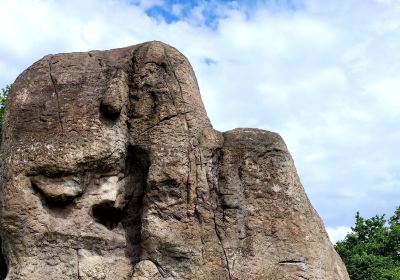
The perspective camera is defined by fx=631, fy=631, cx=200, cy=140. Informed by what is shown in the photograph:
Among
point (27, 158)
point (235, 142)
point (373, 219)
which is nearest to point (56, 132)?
point (27, 158)

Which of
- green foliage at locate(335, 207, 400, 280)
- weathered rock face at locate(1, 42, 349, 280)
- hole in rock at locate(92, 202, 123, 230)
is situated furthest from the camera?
green foliage at locate(335, 207, 400, 280)

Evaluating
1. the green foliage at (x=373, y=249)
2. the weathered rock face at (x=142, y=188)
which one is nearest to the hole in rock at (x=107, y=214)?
the weathered rock face at (x=142, y=188)

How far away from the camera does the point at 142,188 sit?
441 inches

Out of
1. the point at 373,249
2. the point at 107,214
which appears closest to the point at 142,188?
the point at 107,214

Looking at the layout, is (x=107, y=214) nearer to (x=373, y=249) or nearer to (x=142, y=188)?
(x=142, y=188)

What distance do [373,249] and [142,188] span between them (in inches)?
833

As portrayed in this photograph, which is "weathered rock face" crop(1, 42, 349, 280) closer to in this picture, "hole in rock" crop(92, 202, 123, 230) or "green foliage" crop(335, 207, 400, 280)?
"hole in rock" crop(92, 202, 123, 230)

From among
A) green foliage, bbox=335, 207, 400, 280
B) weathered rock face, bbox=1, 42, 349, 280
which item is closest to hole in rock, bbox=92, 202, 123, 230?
weathered rock face, bbox=1, 42, 349, 280

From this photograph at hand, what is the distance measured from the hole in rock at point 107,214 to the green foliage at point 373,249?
14905 mm

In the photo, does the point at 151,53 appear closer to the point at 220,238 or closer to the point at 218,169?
the point at 218,169

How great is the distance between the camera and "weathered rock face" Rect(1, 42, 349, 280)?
10.5m

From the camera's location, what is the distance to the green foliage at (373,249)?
2395 centimetres

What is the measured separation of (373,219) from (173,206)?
945 inches

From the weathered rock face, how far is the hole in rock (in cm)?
2
